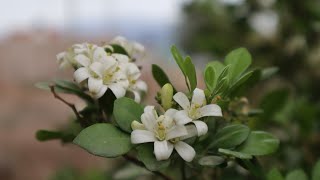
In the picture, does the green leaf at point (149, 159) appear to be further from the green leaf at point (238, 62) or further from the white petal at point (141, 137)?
the green leaf at point (238, 62)

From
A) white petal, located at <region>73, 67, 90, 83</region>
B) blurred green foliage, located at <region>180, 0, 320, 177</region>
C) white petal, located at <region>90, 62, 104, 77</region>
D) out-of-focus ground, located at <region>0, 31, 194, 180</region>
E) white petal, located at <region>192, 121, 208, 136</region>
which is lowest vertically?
out-of-focus ground, located at <region>0, 31, 194, 180</region>

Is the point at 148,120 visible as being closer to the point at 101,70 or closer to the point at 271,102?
the point at 101,70

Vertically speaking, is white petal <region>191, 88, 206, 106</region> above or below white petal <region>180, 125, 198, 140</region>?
above

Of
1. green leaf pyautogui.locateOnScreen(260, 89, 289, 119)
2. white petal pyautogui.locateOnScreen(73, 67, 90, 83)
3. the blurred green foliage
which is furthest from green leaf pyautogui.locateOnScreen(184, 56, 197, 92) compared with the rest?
the blurred green foliage

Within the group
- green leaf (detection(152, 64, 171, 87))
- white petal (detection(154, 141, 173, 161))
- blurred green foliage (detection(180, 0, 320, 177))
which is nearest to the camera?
white petal (detection(154, 141, 173, 161))

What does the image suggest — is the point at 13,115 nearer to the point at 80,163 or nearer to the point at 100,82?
the point at 80,163

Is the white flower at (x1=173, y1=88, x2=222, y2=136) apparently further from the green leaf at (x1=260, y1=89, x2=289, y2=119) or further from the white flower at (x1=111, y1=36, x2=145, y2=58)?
the green leaf at (x1=260, y1=89, x2=289, y2=119)

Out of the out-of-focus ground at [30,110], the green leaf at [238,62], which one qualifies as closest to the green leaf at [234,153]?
the green leaf at [238,62]

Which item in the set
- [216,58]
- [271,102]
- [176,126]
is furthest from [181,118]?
[216,58]
